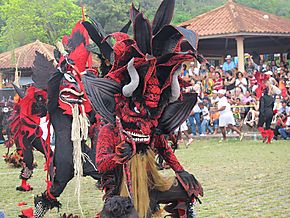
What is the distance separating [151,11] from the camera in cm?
4441

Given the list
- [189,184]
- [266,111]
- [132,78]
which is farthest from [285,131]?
[132,78]

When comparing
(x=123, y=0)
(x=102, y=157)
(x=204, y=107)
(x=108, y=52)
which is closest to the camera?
(x=102, y=157)

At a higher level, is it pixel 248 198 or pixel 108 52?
pixel 108 52

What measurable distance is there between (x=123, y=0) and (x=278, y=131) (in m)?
28.6

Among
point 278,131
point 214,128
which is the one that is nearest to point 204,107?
point 214,128

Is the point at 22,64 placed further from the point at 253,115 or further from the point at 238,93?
the point at 253,115

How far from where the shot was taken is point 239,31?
73.9 ft

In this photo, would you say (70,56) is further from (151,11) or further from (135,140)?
(151,11)

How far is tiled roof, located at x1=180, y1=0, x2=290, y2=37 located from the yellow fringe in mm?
18567

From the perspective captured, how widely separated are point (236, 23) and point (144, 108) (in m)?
19.6

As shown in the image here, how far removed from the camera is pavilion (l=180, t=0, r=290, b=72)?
75.8 ft

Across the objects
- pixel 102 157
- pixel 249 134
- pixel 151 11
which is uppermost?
pixel 151 11

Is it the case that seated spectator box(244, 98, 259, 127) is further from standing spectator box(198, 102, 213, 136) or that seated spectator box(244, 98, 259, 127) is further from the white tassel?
the white tassel

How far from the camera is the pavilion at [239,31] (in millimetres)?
23094
